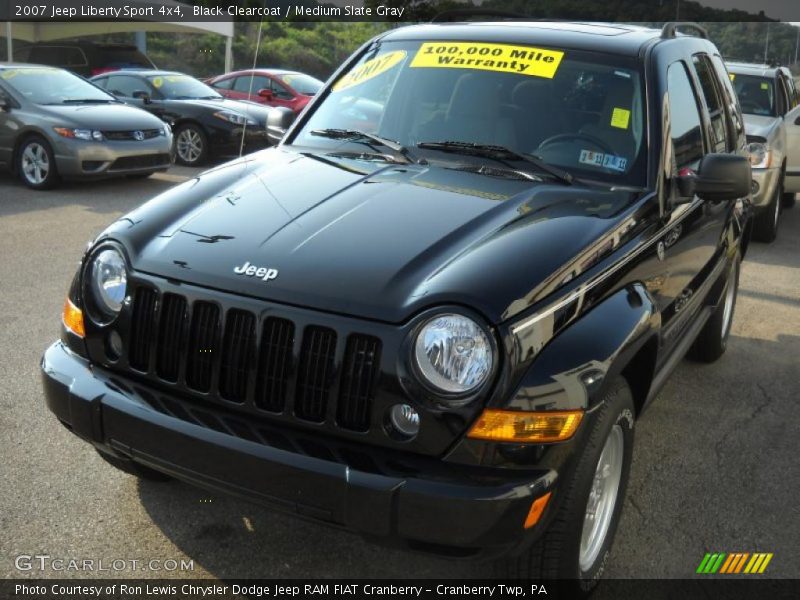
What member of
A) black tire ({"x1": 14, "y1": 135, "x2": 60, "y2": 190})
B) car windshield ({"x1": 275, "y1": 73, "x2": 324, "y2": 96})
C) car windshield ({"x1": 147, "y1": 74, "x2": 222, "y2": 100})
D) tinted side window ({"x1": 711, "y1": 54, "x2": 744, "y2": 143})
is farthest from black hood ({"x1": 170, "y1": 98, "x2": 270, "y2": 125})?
tinted side window ({"x1": 711, "y1": 54, "x2": 744, "y2": 143})

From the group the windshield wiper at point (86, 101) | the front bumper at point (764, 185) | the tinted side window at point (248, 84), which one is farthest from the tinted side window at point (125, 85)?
the front bumper at point (764, 185)

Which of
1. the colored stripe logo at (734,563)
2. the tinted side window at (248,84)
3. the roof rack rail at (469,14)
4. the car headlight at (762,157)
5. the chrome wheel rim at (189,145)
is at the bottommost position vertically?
the chrome wheel rim at (189,145)

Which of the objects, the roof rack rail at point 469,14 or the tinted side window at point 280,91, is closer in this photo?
the roof rack rail at point 469,14

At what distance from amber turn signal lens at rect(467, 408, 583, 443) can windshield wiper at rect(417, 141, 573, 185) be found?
131 centimetres

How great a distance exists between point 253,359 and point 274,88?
14273mm

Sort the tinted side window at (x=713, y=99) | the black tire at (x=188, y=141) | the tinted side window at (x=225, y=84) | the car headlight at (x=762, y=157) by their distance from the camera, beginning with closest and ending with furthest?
1. the tinted side window at (x=713, y=99)
2. the car headlight at (x=762, y=157)
3. the black tire at (x=188, y=141)
4. the tinted side window at (x=225, y=84)

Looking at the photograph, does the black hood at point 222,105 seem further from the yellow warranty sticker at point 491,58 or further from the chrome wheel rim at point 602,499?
the chrome wheel rim at point 602,499

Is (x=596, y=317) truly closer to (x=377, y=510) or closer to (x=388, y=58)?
(x=377, y=510)

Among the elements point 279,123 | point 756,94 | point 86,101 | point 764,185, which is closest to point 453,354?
point 279,123

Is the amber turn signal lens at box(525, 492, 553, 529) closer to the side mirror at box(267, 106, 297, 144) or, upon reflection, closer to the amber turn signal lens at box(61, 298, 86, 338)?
the amber turn signal lens at box(61, 298, 86, 338)

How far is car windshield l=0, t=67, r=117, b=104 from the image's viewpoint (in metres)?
11.5

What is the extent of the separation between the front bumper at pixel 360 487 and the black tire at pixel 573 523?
0.43ft

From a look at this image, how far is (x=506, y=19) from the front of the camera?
189 inches

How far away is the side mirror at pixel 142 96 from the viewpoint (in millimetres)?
13906
